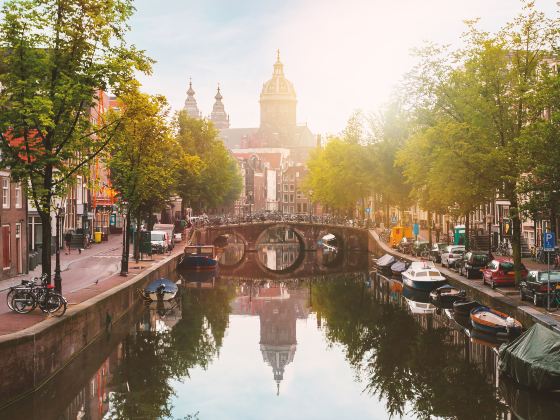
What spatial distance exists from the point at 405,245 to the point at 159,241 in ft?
65.9

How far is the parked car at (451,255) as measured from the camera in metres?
50.2

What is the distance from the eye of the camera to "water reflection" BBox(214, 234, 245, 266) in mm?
78625

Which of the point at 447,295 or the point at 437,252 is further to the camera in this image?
the point at 437,252

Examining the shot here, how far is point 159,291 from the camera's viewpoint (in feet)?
139

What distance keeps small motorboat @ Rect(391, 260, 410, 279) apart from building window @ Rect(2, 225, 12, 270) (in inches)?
1139

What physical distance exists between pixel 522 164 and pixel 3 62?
19.4 meters

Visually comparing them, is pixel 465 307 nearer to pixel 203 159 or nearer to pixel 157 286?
pixel 157 286

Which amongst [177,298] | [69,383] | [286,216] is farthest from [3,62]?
[286,216]

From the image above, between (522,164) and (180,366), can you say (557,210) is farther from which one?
(180,366)

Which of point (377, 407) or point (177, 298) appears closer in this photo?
point (377, 407)

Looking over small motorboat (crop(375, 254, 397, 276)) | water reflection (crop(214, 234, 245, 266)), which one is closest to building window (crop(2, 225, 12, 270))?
small motorboat (crop(375, 254, 397, 276))

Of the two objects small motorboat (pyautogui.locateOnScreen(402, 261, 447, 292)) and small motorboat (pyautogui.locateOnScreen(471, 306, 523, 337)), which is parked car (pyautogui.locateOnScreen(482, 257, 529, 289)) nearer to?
small motorboat (pyautogui.locateOnScreen(471, 306, 523, 337))

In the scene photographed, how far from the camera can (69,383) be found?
74.8 feet

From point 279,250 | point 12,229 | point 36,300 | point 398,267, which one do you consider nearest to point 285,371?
point 36,300
